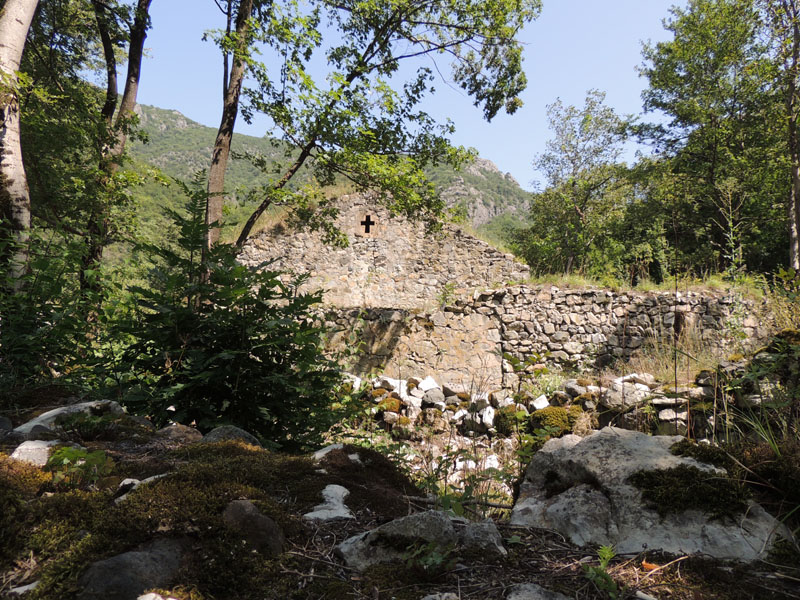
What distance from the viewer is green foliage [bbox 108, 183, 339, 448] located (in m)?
2.58

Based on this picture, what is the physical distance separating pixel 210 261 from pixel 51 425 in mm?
1257

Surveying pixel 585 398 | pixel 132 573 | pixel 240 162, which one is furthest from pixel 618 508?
pixel 240 162

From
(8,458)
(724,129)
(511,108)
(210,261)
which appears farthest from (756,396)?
(724,129)

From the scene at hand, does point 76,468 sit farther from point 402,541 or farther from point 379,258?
point 379,258

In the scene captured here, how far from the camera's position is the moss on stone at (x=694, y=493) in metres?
1.40

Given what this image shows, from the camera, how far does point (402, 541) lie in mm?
1213

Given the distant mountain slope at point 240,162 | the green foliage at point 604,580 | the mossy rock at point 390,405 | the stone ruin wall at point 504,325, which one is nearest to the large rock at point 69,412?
the green foliage at point 604,580

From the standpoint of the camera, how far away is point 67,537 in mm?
1044

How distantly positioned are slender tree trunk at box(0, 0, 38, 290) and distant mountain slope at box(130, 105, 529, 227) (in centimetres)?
6018

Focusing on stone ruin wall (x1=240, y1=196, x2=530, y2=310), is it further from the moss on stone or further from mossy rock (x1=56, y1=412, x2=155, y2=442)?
the moss on stone

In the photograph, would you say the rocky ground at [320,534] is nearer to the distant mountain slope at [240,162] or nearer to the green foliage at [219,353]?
the green foliage at [219,353]

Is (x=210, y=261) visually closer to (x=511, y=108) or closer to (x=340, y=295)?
(x=511, y=108)

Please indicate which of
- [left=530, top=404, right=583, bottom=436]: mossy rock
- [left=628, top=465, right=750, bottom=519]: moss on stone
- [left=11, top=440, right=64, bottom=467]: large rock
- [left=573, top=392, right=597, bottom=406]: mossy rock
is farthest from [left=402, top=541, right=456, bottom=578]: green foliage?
[left=573, top=392, right=597, bottom=406]: mossy rock

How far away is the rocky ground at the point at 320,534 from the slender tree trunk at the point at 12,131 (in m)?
3.19
